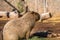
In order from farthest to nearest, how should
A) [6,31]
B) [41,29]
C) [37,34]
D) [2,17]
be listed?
1. [2,17]
2. [41,29]
3. [37,34]
4. [6,31]

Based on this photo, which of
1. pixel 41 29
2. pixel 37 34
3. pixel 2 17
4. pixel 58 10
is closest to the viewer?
pixel 37 34

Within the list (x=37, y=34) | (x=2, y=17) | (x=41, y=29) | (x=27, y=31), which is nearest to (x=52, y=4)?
(x=2, y=17)

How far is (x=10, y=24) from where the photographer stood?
280 inches

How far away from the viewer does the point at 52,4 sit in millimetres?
15766

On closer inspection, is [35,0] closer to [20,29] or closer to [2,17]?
[2,17]

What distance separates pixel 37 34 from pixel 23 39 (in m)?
2.09

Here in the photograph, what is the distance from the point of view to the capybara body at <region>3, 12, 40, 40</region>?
7.03 meters

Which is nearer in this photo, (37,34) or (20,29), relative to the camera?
(20,29)

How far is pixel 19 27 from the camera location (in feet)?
24.2

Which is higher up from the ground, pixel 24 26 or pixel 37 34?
pixel 24 26

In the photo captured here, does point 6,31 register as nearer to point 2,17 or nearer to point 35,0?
point 2,17

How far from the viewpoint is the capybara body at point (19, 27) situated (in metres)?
A: 7.03

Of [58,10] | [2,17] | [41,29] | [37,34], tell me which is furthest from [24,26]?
[58,10]

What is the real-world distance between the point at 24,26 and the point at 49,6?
333 inches
